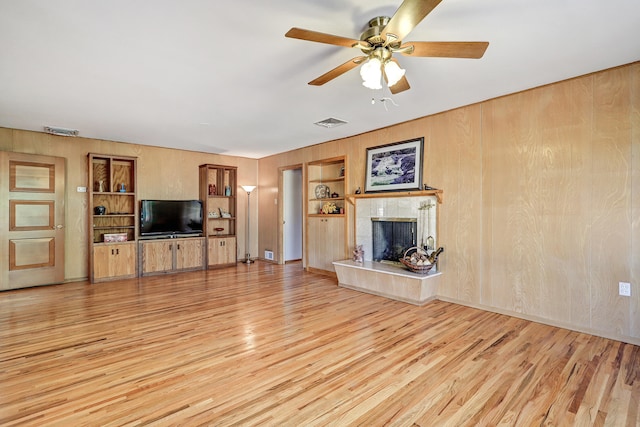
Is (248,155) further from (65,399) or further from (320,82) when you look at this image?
(65,399)

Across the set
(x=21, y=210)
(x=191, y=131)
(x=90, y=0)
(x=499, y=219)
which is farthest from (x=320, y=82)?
(x=21, y=210)

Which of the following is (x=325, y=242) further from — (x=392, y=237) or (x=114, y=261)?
(x=114, y=261)

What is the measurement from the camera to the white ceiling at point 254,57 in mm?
2018

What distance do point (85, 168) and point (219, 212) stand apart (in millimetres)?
2514

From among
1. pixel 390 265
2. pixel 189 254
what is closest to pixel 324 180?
pixel 390 265

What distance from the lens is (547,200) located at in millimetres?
3271

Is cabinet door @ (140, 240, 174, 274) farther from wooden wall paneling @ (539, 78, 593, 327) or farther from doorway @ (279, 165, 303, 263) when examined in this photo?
wooden wall paneling @ (539, 78, 593, 327)

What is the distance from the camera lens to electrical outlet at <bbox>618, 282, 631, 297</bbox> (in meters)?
2.82

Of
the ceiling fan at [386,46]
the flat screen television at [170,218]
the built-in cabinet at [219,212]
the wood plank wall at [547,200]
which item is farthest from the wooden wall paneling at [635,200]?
the flat screen television at [170,218]

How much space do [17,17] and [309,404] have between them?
3138 mm

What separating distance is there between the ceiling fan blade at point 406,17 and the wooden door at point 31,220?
577 centimetres

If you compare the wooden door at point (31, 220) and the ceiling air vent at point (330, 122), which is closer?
the ceiling air vent at point (330, 122)

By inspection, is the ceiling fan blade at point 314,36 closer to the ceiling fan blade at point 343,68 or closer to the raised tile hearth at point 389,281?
the ceiling fan blade at point 343,68

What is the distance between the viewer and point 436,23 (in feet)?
7.07
